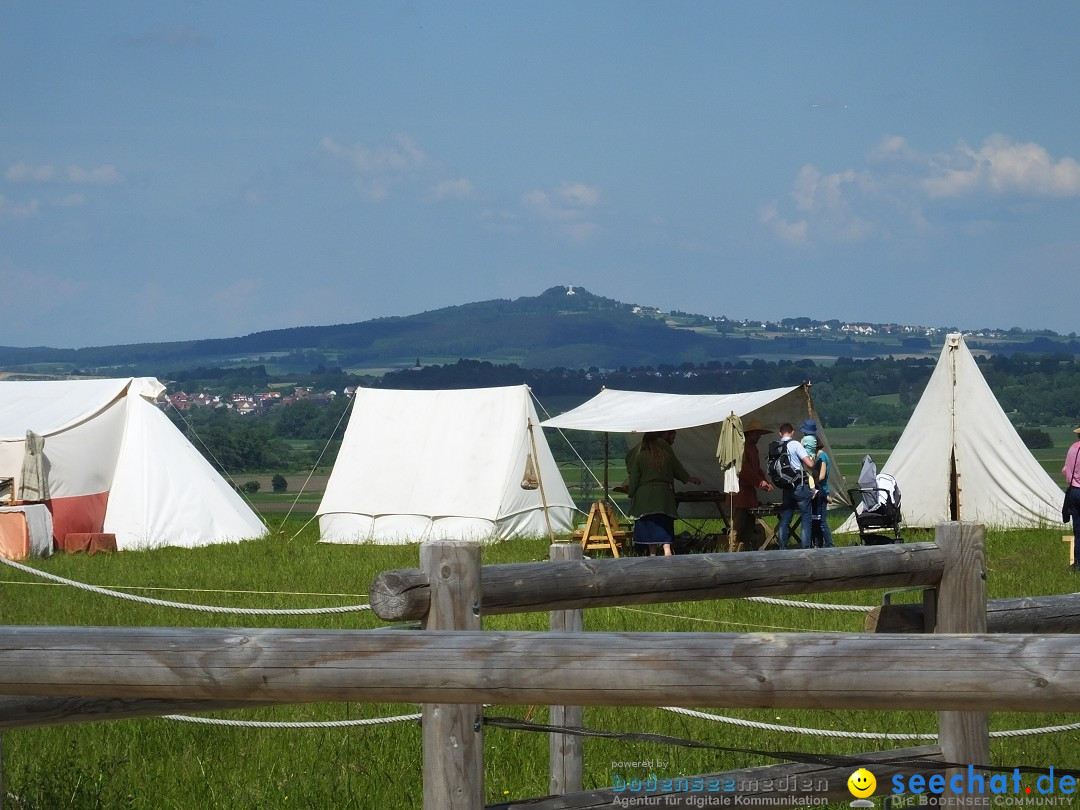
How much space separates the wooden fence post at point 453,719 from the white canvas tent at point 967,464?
1351 centimetres

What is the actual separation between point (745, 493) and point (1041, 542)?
316 centimetres

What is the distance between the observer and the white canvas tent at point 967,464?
15688 mm

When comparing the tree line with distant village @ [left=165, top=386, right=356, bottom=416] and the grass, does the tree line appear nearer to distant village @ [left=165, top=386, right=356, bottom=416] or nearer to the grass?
distant village @ [left=165, top=386, right=356, bottom=416]

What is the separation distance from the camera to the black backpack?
1282 centimetres

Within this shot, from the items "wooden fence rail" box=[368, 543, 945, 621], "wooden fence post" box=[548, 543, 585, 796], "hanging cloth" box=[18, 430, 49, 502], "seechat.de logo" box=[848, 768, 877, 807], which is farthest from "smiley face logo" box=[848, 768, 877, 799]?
"hanging cloth" box=[18, 430, 49, 502]

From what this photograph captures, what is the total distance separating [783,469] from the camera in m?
12.9

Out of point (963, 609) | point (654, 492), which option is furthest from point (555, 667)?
point (654, 492)

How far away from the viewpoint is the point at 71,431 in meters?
16.1

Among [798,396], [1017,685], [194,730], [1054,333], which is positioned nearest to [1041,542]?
[798,396]

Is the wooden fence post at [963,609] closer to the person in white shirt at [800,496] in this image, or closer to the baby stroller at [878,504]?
the person in white shirt at [800,496]

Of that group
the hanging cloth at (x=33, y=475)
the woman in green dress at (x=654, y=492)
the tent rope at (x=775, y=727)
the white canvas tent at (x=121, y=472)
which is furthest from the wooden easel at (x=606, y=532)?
the tent rope at (x=775, y=727)

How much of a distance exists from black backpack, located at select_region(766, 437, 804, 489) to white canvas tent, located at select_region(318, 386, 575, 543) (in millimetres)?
3453

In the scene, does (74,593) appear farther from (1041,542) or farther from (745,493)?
(1041,542)

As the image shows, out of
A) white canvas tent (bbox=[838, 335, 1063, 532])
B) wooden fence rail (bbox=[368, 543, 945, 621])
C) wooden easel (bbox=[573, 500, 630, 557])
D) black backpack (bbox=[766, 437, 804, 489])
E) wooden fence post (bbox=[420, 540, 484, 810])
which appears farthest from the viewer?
white canvas tent (bbox=[838, 335, 1063, 532])
